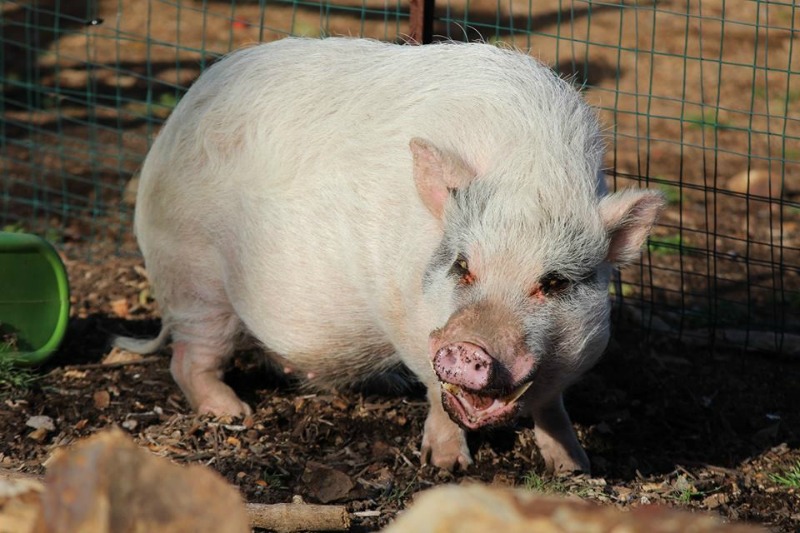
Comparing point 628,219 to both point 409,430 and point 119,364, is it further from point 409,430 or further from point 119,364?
point 119,364

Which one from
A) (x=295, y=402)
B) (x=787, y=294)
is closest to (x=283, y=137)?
(x=295, y=402)

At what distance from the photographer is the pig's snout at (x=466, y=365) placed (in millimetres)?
3189

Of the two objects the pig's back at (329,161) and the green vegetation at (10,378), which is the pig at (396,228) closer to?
the pig's back at (329,161)

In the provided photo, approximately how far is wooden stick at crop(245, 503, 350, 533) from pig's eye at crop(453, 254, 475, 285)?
80cm

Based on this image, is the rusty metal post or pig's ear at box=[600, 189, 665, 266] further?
the rusty metal post

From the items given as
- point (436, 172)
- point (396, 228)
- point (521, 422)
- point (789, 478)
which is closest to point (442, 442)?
point (521, 422)

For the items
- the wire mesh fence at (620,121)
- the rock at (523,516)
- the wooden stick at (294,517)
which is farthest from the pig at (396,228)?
the rock at (523,516)

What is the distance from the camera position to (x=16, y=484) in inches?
92.7

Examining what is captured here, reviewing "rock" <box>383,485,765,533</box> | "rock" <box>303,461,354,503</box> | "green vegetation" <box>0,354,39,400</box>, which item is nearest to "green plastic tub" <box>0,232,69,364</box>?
"green vegetation" <box>0,354,39,400</box>

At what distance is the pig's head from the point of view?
3369 mm

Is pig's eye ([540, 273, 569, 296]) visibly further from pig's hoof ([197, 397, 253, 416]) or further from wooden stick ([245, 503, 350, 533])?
pig's hoof ([197, 397, 253, 416])

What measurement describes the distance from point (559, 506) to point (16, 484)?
3.77 ft

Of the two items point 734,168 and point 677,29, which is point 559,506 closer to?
point 734,168

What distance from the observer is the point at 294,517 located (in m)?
3.29
